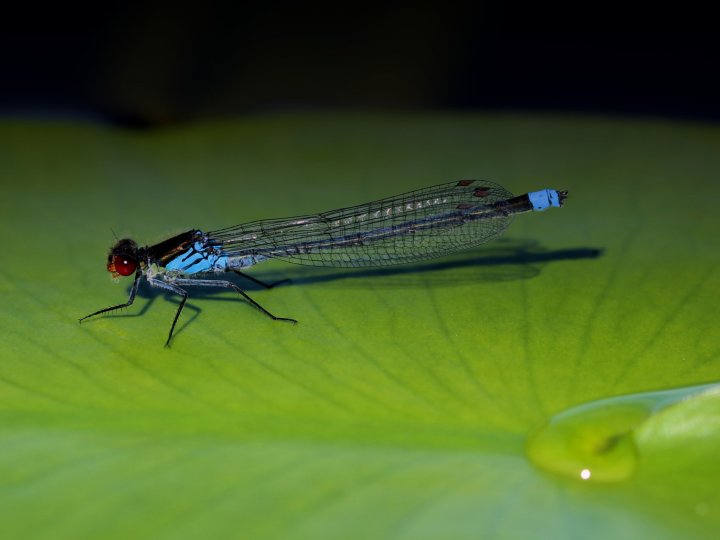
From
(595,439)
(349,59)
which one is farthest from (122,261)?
(349,59)

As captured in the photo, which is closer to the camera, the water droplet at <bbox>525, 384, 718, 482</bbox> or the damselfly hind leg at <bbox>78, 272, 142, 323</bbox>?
the water droplet at <bbox>525, 384, 718, 482</bbox>

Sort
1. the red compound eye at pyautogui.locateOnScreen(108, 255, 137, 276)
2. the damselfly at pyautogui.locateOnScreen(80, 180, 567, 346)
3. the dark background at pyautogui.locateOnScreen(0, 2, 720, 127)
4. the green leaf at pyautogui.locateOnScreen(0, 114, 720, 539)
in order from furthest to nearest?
the dark background at pyautogui.locateOnScreen(0, 2, 720, 127), the damselfly at pyautogui.locateOnScreen(80, 180, 567, 346), the red compound eye at pyautogui.locateOnScreen(108, 255, 137, 276), the green leaf at pyautogui.locateOnScreen(0, 114, 720, 539)

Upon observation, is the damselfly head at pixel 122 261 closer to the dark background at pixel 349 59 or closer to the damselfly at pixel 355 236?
the damselfly at pixel 355 236

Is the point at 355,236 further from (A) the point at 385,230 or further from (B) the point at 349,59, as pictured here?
(B) the point at 349,59

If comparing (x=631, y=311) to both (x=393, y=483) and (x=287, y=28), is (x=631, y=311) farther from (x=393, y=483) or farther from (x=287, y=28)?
(x=287, y=28)

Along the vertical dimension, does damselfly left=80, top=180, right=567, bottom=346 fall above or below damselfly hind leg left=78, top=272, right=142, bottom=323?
above

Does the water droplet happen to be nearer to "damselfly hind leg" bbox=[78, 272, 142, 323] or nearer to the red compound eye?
"damselfly hind leg" bbox=[78, 272, 142, 323]

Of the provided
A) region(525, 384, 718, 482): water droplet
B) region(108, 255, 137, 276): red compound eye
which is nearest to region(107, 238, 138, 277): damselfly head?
region(108, 255, 137, 276): red compound eye
